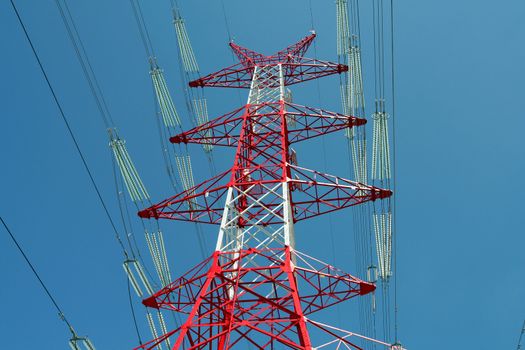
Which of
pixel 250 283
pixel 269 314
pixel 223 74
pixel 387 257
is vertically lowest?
pixel 387 257

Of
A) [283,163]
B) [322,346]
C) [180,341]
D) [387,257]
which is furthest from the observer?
[387,257]

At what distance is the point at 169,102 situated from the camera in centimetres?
2489

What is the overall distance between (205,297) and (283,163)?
5.84 meters

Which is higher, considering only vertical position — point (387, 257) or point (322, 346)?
point (322, 346)

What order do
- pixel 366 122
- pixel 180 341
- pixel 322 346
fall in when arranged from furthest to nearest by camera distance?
pixel 366 122
pixel 322 346
pixel 180 341

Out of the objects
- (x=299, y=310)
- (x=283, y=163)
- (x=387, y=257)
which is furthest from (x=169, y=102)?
(x=299, y=310)

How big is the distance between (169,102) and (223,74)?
2.86 metres

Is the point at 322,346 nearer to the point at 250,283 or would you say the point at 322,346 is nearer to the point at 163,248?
the point at 250,283

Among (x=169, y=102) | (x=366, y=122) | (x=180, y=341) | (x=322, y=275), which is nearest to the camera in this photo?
(x=180, y=341)

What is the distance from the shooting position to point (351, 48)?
1017 inches

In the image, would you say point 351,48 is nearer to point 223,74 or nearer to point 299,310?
point 223,74

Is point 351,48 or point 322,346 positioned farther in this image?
point 351,48

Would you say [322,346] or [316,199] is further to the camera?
[316,199]

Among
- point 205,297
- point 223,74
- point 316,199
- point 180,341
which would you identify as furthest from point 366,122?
point 180,341
